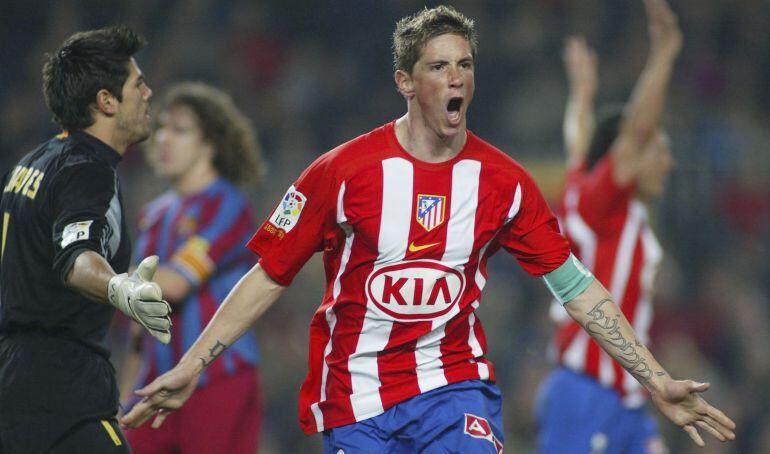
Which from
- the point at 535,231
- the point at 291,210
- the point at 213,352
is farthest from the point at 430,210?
the point at 213,352

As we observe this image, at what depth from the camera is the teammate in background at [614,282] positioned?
5.95 m

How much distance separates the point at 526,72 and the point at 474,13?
3.04 ft

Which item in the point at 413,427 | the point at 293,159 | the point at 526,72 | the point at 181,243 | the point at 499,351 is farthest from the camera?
the point at 526,72

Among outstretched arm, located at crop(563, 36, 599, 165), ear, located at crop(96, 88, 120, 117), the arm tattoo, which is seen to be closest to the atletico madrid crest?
the arm tattoo

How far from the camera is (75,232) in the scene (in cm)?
372

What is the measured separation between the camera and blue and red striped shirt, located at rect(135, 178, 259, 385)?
577 centimetres

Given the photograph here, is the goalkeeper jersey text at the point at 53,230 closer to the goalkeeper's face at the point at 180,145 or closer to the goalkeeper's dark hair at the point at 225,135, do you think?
the goalkeeper's face at the point at 180,145

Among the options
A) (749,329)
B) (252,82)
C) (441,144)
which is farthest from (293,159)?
(441,144)

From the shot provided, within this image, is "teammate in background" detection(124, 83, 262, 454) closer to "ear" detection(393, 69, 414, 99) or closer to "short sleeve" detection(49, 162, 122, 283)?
"short sleeve" detection(49, 162, 122, 283)

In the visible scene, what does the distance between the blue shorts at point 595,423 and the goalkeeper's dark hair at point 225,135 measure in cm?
216

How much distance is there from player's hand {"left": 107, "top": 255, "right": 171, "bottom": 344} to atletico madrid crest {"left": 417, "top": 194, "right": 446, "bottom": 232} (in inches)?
40.7

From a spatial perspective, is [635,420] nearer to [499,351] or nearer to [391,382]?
[391,382]

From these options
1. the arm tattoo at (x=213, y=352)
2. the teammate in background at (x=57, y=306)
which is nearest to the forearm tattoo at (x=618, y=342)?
the arm tattoo at (x=213, y=352)

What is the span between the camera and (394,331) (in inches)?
161
